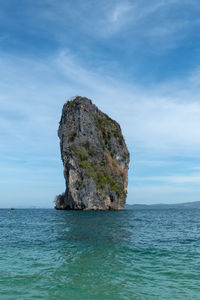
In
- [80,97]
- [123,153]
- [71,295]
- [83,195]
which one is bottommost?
[71,295]

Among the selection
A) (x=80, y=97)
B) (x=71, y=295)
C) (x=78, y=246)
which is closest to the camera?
(x=71, y=295)

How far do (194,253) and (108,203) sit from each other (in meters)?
77.8

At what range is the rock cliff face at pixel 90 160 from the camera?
91188 millimetres

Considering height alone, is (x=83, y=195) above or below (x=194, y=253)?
above

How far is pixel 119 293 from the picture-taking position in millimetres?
10656

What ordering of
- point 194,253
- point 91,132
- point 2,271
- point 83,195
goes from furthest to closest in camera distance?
point 91,132 < point 83,195 < point 194,253 < point 2,271

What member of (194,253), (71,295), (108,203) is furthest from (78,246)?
(108,203)

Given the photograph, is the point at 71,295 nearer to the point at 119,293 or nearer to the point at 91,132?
the point at 119,293

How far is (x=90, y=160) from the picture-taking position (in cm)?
9725

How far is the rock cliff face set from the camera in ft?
299

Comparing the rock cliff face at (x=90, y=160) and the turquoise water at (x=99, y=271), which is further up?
the rock cliff face at (x=90, y=160)

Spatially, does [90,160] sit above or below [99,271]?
above

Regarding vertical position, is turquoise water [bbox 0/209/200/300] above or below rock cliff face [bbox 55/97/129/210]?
below

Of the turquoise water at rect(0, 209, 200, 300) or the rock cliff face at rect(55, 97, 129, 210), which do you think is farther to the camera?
the rock cliff face at rect(55, 97, 129, 210)
